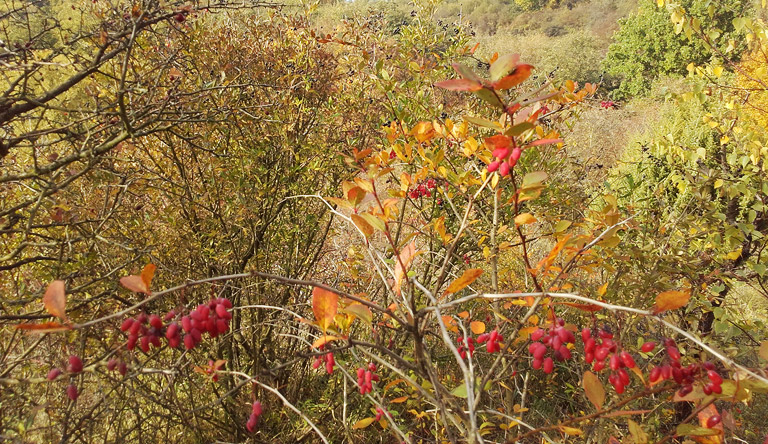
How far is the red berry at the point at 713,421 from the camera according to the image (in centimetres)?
90

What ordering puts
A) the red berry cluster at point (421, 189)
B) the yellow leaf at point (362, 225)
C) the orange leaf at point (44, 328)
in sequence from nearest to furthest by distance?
the orange leaf at point (44, 328), the yellow leaf at point (362, 225), the red berry cluster at point (421, 189)

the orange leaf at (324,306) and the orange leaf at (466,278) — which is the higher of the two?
the orange leaf at (324,306)

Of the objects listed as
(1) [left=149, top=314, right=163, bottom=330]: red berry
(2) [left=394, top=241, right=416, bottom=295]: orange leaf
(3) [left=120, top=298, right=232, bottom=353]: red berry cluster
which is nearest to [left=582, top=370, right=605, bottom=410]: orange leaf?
(2) [left=394, top=241, right=416, bottom=295]: orange leaf

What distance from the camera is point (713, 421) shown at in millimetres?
905

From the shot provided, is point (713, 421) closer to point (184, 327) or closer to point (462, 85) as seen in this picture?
point (462, 85)

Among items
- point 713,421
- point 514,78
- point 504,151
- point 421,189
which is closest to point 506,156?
point 504,151

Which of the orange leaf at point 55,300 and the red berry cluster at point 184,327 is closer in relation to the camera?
the orange leaf at point 55,300

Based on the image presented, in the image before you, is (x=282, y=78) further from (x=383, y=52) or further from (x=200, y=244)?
(x=200, y=244)

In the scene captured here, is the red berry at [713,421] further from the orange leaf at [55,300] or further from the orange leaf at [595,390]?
the orange leaf at [55,300]

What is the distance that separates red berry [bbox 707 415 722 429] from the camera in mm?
902

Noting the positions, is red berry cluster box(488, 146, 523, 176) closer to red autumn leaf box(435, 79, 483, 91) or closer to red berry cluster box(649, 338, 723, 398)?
red autumn leaf box(435, 79, 483, 91)

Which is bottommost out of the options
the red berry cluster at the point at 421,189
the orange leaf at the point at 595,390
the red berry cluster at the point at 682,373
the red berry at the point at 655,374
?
the red berry cluster at the point at 421,189

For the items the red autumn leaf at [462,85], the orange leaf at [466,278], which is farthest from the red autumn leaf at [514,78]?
the orange leaf at [466,278]

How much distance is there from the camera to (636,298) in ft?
7.65
